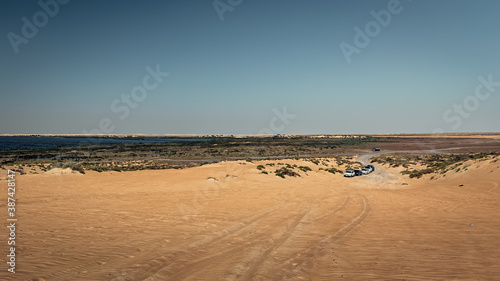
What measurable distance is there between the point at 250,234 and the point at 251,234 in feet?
0.13

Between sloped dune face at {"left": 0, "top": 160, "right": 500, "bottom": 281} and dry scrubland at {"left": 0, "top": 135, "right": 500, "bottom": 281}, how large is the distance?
4 cm

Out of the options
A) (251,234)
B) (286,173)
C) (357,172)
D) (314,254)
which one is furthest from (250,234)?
(357,172)

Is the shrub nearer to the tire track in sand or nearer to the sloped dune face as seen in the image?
the sloped dune face

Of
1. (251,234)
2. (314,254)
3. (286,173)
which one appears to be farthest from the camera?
(286,173)

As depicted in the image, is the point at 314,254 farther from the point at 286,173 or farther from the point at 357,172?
the point at 357,172

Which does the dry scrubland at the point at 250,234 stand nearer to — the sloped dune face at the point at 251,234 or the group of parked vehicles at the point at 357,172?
the sloped dune face at the point at 251,234

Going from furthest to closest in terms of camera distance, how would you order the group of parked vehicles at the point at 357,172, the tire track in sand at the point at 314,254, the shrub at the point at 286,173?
1. the group of parked vehicles at the point at 357,172
2. the shrub at the point at 286,173
3. the tire track in sand at the point at 314,254

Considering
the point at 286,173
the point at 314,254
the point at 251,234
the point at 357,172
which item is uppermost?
the point at 314,254

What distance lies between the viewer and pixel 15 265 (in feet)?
22.3

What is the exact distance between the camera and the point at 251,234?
35.0ft

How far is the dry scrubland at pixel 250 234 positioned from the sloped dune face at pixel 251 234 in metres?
0.04

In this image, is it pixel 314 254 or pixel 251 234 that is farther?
pixel 251 234

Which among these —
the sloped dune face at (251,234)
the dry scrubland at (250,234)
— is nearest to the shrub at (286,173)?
the dry scrubland at (250,234)

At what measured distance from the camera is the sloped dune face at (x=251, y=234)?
6891 millimetres
